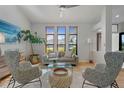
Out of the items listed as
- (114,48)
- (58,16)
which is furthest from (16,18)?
(114,48)

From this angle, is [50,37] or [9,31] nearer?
[9,31]

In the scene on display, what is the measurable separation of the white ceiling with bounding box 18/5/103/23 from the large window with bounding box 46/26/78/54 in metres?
0.50

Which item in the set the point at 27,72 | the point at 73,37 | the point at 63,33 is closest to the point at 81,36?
the point at 73,37

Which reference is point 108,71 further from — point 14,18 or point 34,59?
point 34,59

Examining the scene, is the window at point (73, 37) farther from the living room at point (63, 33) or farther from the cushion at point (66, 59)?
the cushion at point (66, 59)

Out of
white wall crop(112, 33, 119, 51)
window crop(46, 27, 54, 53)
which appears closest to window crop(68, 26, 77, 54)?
window crop(46, 27, 54, 53)

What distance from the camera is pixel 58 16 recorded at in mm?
7410

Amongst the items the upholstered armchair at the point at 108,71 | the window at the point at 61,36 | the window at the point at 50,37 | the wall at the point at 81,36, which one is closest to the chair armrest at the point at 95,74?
the upholstered armchair at the point at 108,71

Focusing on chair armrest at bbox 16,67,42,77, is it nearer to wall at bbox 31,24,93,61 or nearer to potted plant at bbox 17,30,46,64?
potted plant at bbox 17,30,46,64

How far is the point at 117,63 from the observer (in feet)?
9.55

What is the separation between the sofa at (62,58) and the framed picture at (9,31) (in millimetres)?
1613

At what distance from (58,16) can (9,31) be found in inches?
108

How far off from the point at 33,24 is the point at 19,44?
2157mm
